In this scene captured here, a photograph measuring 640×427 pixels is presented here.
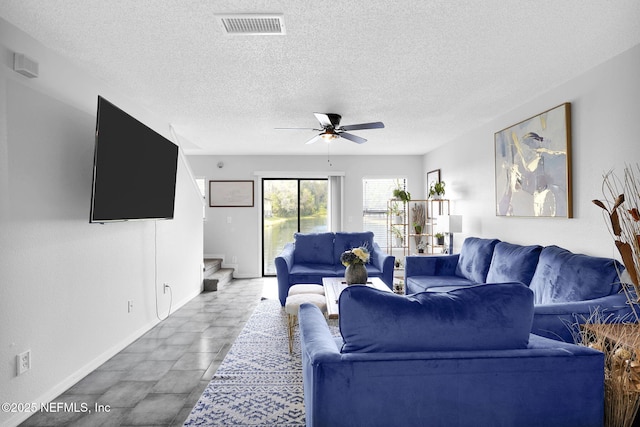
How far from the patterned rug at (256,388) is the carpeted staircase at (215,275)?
96.0 inches

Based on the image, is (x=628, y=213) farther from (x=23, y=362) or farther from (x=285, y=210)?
(x=285, y=210)

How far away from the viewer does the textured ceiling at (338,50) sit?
2.19 metres

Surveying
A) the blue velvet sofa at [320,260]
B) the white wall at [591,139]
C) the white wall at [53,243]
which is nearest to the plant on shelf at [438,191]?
the blue velvet sofa at [320,260]

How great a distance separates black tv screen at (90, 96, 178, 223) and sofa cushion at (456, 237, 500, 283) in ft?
11.6

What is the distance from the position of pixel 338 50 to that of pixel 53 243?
2.42 metres

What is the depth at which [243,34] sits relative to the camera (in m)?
2.45

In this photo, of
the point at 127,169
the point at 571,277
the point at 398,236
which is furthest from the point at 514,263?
the point at 398,236

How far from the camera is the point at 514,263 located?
359 centimetres

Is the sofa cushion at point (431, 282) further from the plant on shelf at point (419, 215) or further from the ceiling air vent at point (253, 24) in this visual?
the ceiling air vent at point (253, 24)

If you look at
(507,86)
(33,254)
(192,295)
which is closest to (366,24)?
(507,86)

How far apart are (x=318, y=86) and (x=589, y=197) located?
8.26 feet

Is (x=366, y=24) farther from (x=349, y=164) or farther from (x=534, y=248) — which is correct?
(x=349, y=164)

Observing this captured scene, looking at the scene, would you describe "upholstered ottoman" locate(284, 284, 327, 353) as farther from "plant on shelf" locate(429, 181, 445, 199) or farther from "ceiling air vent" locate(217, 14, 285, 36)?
"plant on shelf" locate(429, 181, 445, 199)

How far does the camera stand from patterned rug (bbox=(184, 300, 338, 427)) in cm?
230
